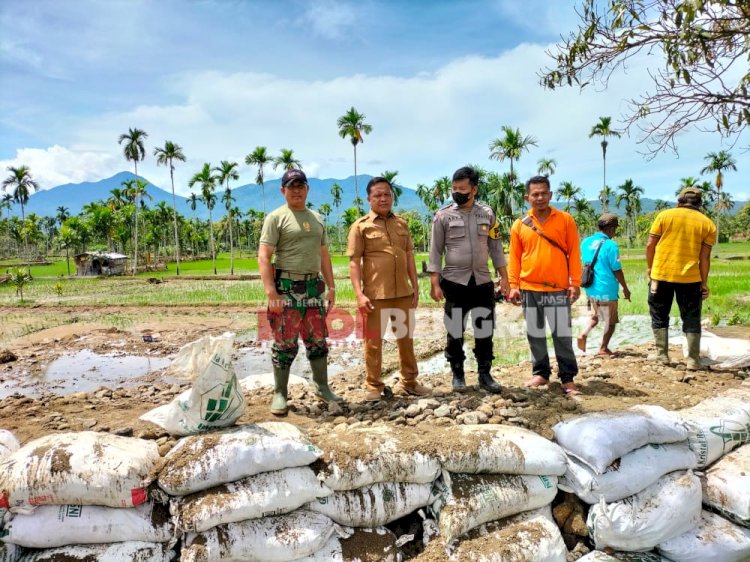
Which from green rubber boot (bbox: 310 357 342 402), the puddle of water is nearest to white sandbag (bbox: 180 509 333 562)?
green rubber boot (bbox: 310 357 342 402)

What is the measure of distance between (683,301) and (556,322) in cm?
148

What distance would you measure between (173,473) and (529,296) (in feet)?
9.16

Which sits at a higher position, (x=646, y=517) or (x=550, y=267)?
(x=550, y=267)

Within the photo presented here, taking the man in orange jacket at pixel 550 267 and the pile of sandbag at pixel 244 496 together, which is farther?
the man in orange jacket at pixel 550 267

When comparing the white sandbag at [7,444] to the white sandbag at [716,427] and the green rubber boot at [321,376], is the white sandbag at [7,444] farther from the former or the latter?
the white sandbag at [716,427]

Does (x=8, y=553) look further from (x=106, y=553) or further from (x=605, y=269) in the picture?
(x=605, y=269)

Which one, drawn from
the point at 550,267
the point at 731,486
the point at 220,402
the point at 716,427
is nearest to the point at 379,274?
the point at 550,267

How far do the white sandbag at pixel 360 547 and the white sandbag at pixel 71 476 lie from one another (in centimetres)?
87

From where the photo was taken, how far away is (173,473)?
2.17m

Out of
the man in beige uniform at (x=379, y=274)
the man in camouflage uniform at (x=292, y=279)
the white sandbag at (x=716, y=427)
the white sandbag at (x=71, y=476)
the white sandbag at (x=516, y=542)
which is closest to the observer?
the white sandbag at (x=71, y=476)

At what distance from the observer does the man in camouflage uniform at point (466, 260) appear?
3613 mm

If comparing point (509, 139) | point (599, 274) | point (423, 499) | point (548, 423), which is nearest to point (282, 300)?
point (423, 499)

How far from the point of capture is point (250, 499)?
7.14 feet

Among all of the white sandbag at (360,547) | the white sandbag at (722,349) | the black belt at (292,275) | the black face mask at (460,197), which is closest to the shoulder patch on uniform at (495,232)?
the black face mask at (460,197)
